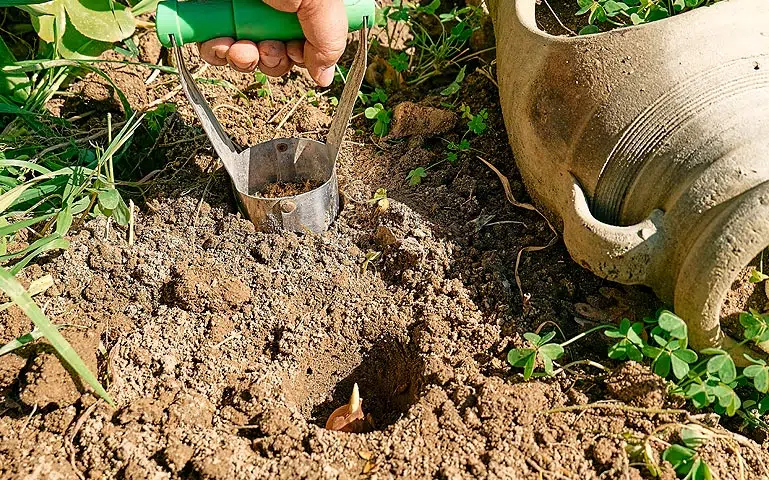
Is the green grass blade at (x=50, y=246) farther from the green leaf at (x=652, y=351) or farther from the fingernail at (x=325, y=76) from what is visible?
the green leaf at (x=652, y=351)

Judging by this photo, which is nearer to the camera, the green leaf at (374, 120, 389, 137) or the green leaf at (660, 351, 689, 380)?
the green leaf at (660, 351, 689, 380)

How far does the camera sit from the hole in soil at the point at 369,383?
1.71m

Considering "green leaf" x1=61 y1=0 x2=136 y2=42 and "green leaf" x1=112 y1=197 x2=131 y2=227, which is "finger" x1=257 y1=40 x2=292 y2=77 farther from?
"green leaf" x1=61 y1=0 x2=136 y2=42

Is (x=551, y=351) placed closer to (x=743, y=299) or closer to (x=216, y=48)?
(x=743, y=299)

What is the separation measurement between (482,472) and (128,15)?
1701mm

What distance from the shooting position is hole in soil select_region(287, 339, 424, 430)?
5.60 feet

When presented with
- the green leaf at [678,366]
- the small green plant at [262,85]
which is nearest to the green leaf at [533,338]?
the green leaf at [678,366]

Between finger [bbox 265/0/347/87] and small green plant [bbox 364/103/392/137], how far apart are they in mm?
→ 428

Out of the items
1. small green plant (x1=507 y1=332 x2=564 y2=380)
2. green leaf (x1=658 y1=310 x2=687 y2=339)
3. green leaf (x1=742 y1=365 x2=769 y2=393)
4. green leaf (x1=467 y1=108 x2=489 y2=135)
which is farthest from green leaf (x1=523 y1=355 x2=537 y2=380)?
green leaf (x1=467 y1=108 x2=489 y2=135)

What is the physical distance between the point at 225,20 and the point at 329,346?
2.59ft

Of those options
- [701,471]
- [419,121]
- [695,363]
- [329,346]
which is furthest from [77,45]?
[701,471]

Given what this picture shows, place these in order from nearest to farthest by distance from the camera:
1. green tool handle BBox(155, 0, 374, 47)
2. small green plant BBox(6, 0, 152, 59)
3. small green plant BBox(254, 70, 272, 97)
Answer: green tool handle BBox(155, 0, 374, 47) < small green plant BBox(6, 0, 152, 59) < small green plant BBox(254, 70, 272, 97)

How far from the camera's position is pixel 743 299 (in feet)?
5.15

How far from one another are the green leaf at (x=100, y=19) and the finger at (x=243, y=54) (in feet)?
2.13
